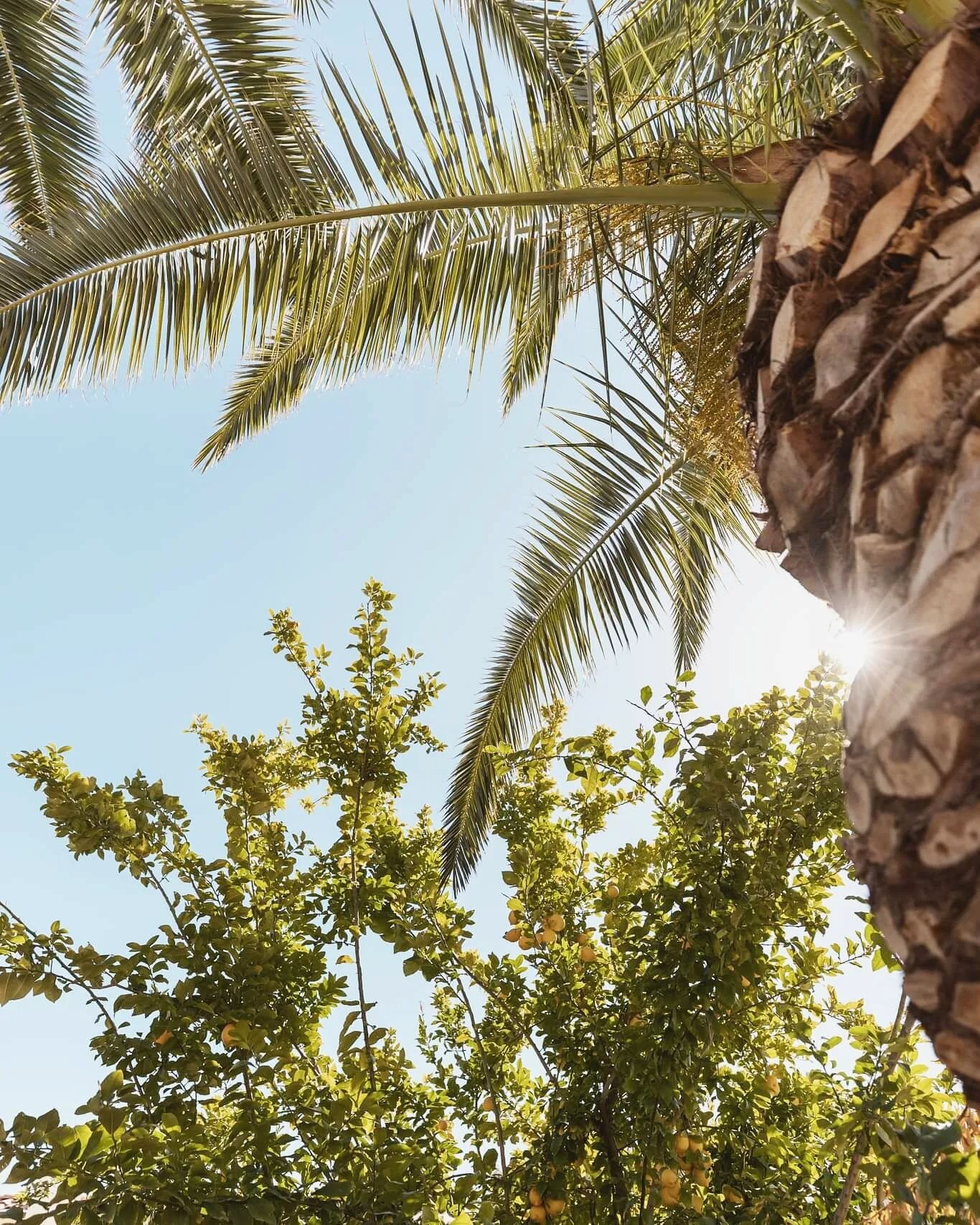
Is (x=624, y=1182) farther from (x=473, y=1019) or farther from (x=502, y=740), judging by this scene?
(x=502, y=740)

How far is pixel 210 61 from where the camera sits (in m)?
2.99

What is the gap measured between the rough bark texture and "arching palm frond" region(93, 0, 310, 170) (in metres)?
2.33

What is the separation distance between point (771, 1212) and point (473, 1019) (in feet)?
3.04

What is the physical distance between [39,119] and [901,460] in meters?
4.53

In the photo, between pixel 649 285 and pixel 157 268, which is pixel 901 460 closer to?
pixel 649 285

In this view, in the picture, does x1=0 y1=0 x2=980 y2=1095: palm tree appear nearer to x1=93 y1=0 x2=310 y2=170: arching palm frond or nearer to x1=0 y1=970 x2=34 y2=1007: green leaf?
x1=93 y1=0 x2=310 y2=170: arching palm frond

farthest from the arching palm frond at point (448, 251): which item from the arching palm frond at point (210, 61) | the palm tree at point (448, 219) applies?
the arching palm frond at point (210, 61)

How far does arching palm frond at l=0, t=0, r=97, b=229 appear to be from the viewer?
12.4ft

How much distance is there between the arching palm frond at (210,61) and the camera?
2.98 m

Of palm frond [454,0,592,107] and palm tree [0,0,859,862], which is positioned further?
palm frond [454,0,592,107]

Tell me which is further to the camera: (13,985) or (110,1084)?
(13,985)

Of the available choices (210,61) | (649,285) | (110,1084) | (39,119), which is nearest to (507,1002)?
(110,1084)

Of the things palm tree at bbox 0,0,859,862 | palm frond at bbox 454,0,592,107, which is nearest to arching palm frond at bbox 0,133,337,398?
palm tree at bbox 0,0,859,862

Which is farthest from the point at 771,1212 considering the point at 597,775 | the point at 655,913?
the point at 597,775
